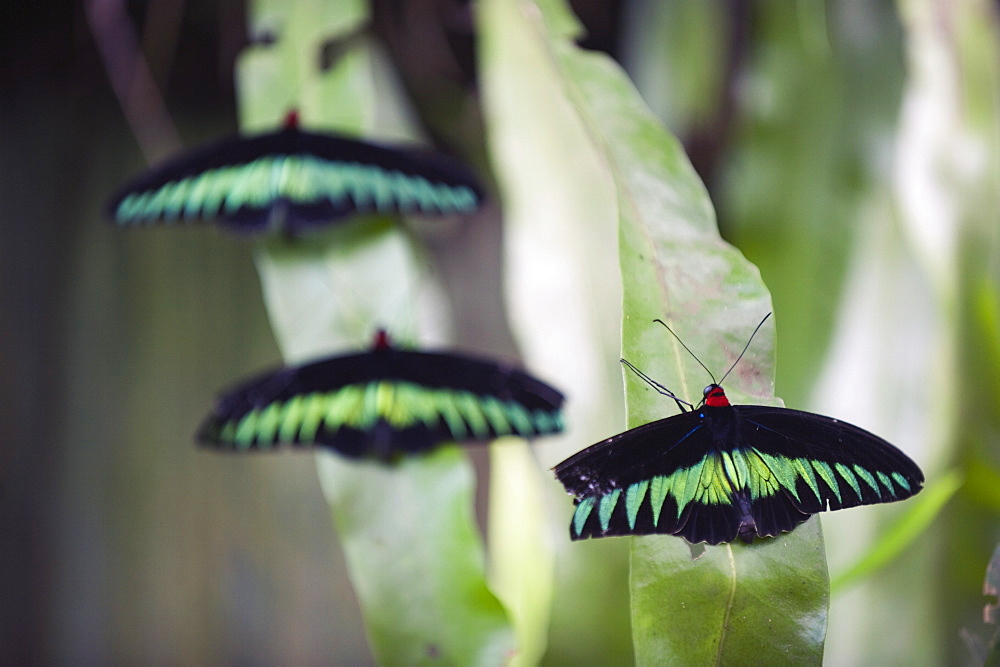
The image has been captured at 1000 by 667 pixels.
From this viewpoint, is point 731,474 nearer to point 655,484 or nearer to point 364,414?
point 655,484

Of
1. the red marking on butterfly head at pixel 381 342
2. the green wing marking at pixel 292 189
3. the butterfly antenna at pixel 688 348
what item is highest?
the green wing marking at pixel 292 189

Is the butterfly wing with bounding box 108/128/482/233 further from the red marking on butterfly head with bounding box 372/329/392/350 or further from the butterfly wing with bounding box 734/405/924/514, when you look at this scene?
the butterfly wing with bounding box 734/405/924/514

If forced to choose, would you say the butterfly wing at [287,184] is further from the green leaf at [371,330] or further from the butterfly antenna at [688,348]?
the butterfly antenna at [688,348]

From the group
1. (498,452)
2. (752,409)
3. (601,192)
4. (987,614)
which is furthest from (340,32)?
(987,614)

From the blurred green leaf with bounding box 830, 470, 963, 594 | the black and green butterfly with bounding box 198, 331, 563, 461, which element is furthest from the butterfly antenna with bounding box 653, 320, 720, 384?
the blurred green leaf with bounding box 830, 470, 963, 594

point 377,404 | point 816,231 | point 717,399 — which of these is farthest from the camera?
point 816,231

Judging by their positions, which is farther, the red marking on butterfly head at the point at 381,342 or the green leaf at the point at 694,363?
the red marking on butterfly head at the point at 381,342

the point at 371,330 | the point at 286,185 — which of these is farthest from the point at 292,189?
the point at 371,330

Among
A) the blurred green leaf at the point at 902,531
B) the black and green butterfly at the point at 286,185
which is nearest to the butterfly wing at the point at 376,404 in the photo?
the black and green butterfly at the point at 286,185
